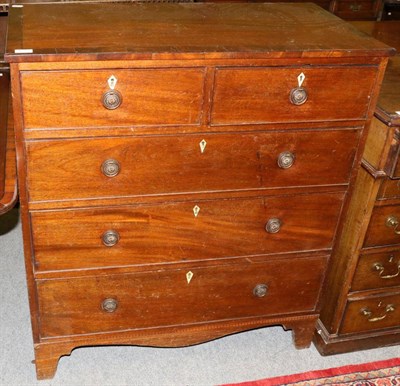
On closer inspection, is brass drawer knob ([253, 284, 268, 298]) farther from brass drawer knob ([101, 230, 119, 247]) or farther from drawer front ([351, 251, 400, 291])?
brass drawer knob ([101, 230, 119, 247])

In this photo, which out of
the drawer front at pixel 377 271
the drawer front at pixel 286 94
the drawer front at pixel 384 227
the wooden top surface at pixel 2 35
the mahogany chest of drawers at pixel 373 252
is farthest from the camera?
the wooden top surface at pixel 2 35

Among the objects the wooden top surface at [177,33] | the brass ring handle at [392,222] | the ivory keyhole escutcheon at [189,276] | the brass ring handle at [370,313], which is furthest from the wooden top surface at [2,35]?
the brass ring handle at [370,313]

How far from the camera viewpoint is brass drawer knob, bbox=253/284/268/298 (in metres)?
2.09

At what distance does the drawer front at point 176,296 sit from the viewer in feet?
6.34

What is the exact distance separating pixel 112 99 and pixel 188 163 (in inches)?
12.5

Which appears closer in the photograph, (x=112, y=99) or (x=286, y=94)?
(x=112, y=99)

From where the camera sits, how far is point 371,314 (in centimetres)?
226

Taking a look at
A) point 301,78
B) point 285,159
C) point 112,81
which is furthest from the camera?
point 285,159

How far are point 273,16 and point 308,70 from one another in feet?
1.25

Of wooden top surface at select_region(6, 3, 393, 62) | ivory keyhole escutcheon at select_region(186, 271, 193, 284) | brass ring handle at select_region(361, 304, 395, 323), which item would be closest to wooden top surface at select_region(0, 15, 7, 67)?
wooden top surface at select_region(6, 3, 393, 62)

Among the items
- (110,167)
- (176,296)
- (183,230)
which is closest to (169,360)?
(176,296)

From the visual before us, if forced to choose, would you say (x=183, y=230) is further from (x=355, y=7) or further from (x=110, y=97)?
(x=355, y=7)

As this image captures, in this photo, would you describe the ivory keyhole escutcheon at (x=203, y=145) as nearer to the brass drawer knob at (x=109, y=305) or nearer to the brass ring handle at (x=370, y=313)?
the brass drawer knob at (x=109, y=305)

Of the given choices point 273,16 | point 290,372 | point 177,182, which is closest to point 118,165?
point 177,182
